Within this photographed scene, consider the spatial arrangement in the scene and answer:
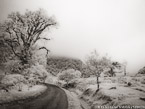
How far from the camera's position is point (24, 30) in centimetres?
1512

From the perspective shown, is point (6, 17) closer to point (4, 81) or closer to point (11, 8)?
point (11, 8)

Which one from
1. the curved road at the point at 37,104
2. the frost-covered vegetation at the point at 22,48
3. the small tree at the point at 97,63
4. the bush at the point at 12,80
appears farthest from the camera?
the small tree at the point at 97,63

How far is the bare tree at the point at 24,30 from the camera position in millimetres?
14289

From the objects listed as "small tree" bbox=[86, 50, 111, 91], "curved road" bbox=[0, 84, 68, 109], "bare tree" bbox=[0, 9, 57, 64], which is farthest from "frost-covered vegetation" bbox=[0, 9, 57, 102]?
"small tree" bbox=[86, 50, 111, 91]

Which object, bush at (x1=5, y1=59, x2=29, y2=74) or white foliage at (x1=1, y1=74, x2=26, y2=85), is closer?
white foliage at (x1=1, y1=74, x2=26, y2=85)

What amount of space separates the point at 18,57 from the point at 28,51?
1.33 metres

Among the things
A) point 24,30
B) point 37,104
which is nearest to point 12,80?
point 37,104

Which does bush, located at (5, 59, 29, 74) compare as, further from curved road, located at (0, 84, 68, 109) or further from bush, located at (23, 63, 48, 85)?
curved road, located at (0, 84, 68, 109)

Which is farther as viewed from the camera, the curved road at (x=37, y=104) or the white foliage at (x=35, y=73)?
the white foliage at (x=35, y=73)

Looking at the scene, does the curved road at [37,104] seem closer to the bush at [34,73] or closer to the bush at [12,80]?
the bush at [12,80]

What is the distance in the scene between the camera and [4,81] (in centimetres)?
1165

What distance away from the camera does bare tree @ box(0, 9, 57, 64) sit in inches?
563

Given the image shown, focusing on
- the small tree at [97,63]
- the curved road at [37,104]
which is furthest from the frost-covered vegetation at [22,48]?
the small tree at [97,63]

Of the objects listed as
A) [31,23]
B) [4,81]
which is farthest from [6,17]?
[4,81]
